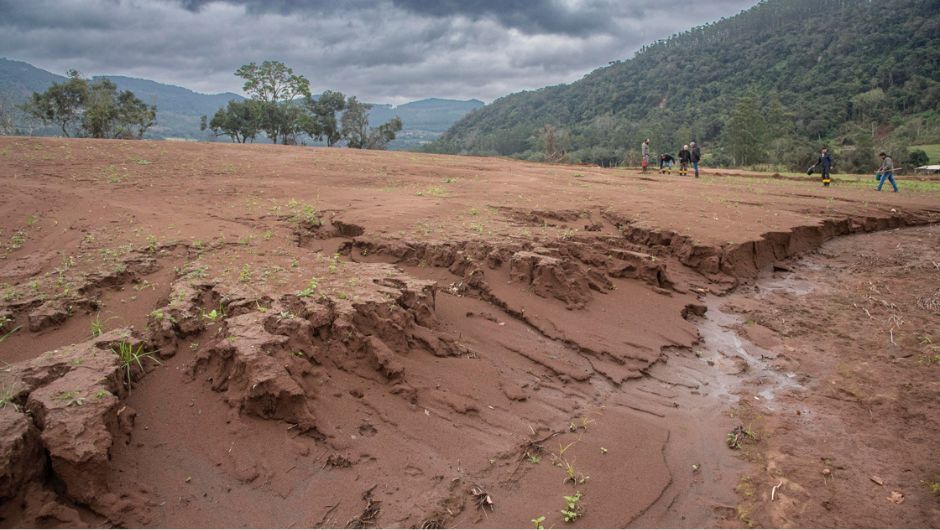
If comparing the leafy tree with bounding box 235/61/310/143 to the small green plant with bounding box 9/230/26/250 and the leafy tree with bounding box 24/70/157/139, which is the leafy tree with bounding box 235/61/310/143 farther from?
the small green plant with bounding box 9/230/26/250

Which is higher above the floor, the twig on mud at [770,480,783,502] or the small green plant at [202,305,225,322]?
the small green plant at [202,305,225,322]

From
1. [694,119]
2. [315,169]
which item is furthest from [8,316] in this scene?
[694,119]

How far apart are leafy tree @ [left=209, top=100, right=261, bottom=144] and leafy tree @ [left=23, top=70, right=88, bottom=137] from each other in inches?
302

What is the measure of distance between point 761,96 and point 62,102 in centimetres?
7173

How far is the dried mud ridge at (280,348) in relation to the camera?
300 centimetres

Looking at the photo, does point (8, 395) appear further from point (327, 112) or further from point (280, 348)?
point (327, 112)

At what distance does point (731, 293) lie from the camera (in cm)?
823

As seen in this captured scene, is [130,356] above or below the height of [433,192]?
below

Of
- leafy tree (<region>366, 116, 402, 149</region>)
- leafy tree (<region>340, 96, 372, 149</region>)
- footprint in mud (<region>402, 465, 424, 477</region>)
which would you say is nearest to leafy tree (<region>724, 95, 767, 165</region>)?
leafy tree (<region>366, 116, 402, 149</region>)

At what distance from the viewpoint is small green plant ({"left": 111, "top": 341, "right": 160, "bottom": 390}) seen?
12.8 feet

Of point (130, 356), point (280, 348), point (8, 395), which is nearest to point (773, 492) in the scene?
point (280, 348)

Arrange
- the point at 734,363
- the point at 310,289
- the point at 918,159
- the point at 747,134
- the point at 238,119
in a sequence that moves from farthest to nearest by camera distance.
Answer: the point at 747,134 < the point at 238,119 < the point at 918,159 < the point at 734,363 < the point at 310,289

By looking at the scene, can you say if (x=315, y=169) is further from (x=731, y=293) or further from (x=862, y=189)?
(x=862, y=189)

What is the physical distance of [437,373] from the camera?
15.8 feet
